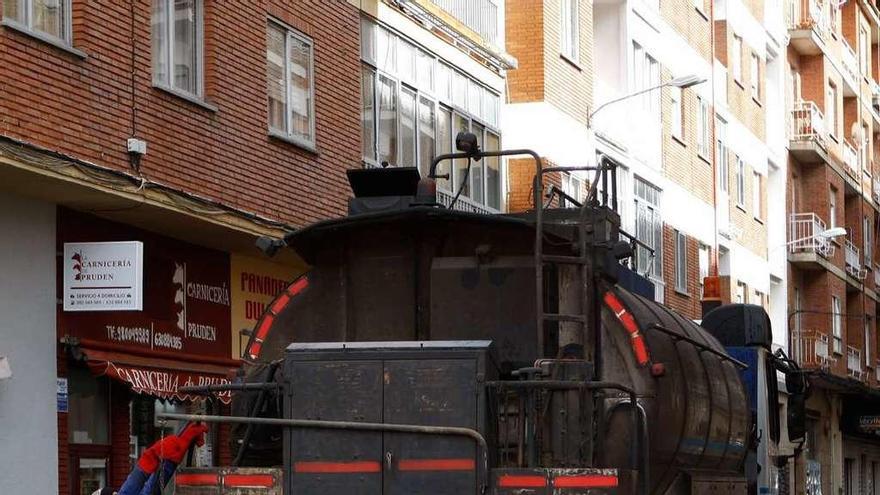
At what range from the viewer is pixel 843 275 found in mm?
52312

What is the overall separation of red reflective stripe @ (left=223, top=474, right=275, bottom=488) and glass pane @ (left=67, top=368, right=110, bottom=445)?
737 cm

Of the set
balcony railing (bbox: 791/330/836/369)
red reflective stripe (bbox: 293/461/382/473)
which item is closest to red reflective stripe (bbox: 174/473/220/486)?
red reflective stripe (bbox: 293/461/382/473)

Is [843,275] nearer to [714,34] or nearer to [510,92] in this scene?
[714,34]

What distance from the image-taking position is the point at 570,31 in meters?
31.0

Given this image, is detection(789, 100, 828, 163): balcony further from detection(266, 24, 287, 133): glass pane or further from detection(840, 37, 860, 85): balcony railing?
detection(266, 24, 287, 133): glass pane

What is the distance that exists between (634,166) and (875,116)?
30.3 meters

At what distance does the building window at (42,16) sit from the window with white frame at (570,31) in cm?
1526

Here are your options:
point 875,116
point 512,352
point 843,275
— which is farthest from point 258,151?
point 875,116

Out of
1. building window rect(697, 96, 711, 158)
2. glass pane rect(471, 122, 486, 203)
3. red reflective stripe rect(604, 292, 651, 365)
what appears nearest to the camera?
red reflective stripe rect(604, 292, 651, 365)

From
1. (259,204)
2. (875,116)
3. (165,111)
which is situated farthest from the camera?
(875,116)

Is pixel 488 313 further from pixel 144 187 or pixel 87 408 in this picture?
pixel 87 408

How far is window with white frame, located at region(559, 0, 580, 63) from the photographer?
30.3 metres

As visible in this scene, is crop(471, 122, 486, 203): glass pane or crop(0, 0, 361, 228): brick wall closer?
crop(0, 0, 361, 228): brick wall

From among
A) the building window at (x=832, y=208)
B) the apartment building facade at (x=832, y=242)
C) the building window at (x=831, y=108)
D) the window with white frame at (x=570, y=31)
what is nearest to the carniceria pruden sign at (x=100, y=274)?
the window with white frame at (x=570, y=31)
